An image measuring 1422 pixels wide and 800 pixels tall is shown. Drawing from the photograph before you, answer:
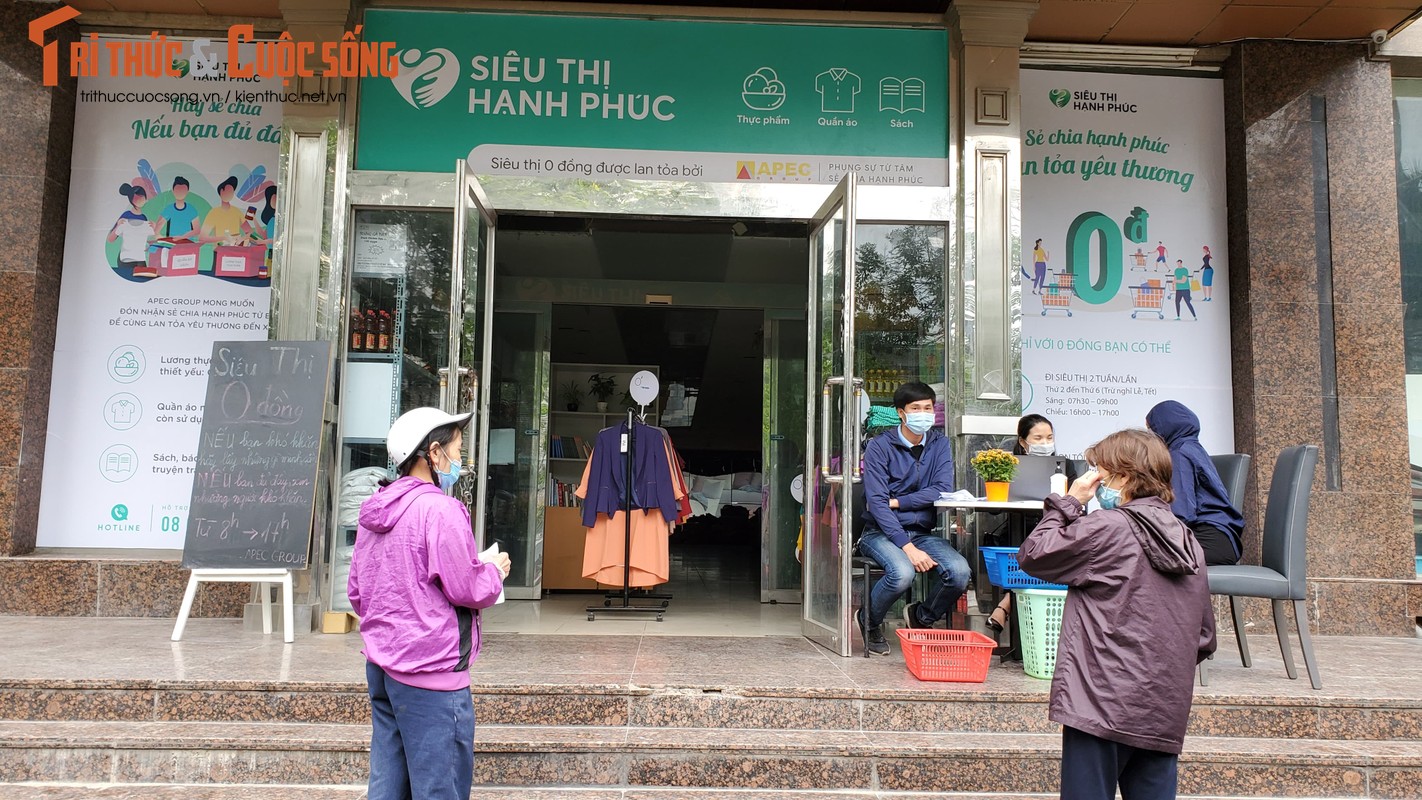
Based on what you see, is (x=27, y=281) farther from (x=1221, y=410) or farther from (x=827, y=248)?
(x=1221, y=410)

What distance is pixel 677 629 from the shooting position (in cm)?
569

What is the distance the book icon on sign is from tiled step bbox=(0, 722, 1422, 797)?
3509mm

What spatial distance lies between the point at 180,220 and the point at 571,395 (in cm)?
355

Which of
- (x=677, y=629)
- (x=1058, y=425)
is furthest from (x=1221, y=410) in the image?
(x=677, y=629)

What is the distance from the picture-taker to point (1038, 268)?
6238mm

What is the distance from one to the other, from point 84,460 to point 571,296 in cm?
356

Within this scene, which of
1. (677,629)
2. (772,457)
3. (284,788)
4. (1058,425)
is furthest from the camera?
(772,457)

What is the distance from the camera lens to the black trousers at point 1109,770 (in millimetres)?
2404

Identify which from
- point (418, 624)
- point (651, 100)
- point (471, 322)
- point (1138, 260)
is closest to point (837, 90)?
point (651, 100)

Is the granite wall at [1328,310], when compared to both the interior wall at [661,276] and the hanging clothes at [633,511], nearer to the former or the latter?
the interior wall at [661,276]

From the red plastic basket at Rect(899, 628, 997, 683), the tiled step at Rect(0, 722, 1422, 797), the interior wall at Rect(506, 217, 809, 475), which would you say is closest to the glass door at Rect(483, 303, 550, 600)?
the interior wall at Rect(506, 217, 809, 475)

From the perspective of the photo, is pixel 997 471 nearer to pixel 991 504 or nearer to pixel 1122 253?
pixel 991 504

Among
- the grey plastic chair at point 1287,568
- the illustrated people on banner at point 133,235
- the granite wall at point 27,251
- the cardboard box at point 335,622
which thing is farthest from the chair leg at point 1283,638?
the granite wall at point 27,251

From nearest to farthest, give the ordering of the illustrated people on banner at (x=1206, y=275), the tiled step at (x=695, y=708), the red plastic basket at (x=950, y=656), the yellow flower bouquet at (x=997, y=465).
Result: the tiled step at (x=695, y=708) → the red plastic basket at (x=950, y=656) → the yellow flower bouquet at (x=997, y=465) → the illustrated people on banner at (x=1206, y=275)
